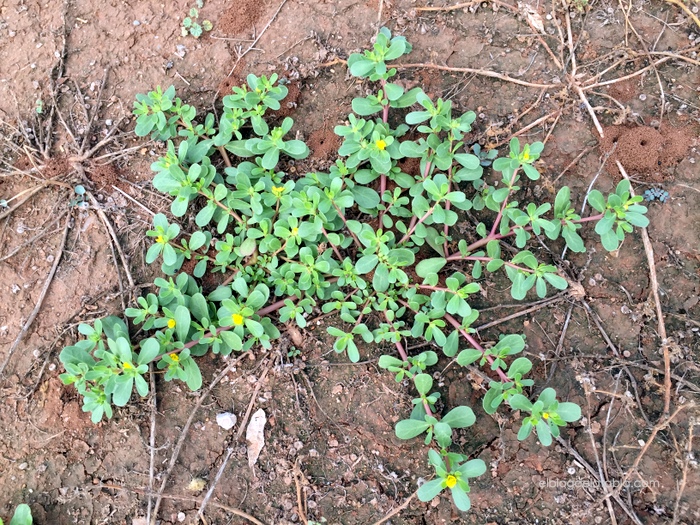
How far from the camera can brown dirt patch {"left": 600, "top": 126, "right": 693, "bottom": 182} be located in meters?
2.82

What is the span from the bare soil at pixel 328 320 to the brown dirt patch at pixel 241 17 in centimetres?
1

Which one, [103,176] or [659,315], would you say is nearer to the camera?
[659,315]

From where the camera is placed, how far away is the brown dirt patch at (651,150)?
9.25 ft

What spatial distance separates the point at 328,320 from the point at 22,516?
1816 millimetres

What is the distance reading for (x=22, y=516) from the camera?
2.56 meters

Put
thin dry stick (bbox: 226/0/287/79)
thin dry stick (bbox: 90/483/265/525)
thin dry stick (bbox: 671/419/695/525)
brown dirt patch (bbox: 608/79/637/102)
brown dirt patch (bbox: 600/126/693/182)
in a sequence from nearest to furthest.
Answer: thin dry stick (bbox: 671/419/695/525) → thin dry stick (bbox: 90/483/265/525) → brown dirt patch (bbox: 600/126/693/182) → brown dirt patch (bbox: 608/79/637/102) → thin dry stick (bbox: 226/0/287/79)

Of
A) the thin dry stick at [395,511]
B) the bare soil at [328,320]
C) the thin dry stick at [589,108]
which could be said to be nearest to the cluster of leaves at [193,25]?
the bare soil at [328,320]

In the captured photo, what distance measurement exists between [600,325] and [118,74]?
3121 mm

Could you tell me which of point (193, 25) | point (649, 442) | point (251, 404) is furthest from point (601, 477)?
point (193, 25)

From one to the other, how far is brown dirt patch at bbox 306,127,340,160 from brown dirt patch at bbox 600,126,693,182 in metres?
1.55

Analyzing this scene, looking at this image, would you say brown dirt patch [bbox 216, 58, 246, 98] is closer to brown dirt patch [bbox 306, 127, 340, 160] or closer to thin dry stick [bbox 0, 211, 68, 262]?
brown dirt patch [bbox 306, 127, 340, 160]

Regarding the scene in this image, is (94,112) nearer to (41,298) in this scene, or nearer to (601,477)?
(41,298)

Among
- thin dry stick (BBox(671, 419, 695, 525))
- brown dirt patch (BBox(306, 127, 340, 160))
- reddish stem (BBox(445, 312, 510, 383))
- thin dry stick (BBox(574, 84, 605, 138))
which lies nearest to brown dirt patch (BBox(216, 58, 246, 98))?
brown dirt patch (BBox(306, 127, 340, 160))

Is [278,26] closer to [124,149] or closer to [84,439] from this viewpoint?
[124,149]
